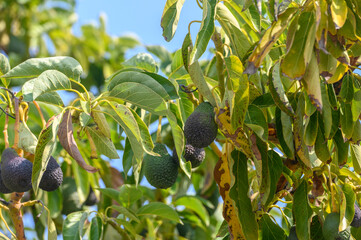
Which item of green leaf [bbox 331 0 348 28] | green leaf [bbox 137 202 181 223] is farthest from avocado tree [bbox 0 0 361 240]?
green leaf [bbox 137 202 181 223]

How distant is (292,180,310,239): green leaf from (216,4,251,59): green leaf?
0.37 meters

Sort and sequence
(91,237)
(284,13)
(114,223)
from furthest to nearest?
(114,223) → (91,237) → (284,13)

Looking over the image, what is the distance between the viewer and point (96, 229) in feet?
6.71

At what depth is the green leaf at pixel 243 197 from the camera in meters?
1.65

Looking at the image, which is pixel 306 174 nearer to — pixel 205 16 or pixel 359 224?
pixel 359 224

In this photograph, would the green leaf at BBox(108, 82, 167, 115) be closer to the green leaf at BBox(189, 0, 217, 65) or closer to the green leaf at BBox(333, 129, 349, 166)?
the green leaf at BBox(189, 0, 217, 65)

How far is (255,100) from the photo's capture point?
1.70 meters

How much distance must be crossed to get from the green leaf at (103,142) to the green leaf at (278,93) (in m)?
0.48

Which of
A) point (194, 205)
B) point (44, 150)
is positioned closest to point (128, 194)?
point (194, 205)

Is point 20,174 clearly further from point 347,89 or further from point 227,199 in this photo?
point 347,89

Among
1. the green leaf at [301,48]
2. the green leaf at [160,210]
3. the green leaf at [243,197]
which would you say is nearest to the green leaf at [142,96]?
the green leaf at [243,197]

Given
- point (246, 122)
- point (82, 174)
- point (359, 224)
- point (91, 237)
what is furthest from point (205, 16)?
point (82, 174)

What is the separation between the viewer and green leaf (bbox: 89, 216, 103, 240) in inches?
79.6

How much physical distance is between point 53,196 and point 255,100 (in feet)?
3.89
